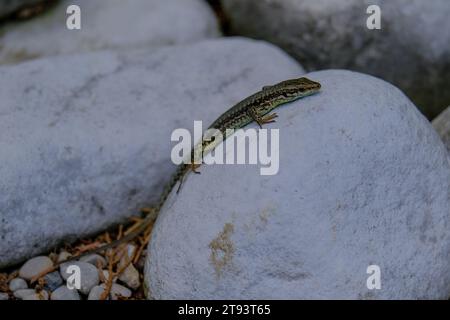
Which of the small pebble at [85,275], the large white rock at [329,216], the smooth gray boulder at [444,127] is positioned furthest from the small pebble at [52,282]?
the smooth gray boulder at [444,127]

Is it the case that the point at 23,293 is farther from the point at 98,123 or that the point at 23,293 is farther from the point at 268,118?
the point at 268,118

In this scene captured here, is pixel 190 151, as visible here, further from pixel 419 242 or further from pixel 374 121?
pixel 419 242

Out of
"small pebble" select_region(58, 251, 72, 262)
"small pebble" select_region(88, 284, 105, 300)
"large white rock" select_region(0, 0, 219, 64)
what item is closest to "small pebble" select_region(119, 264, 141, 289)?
"small pebble" select_region(88, 284, 105, 300)

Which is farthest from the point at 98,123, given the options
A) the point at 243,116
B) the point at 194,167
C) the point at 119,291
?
the point at 119,291

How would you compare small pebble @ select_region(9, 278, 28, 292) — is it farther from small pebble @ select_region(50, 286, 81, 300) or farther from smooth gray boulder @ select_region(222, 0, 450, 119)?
smooth gray boulder @ select_region(222, 0, 450, 119)
